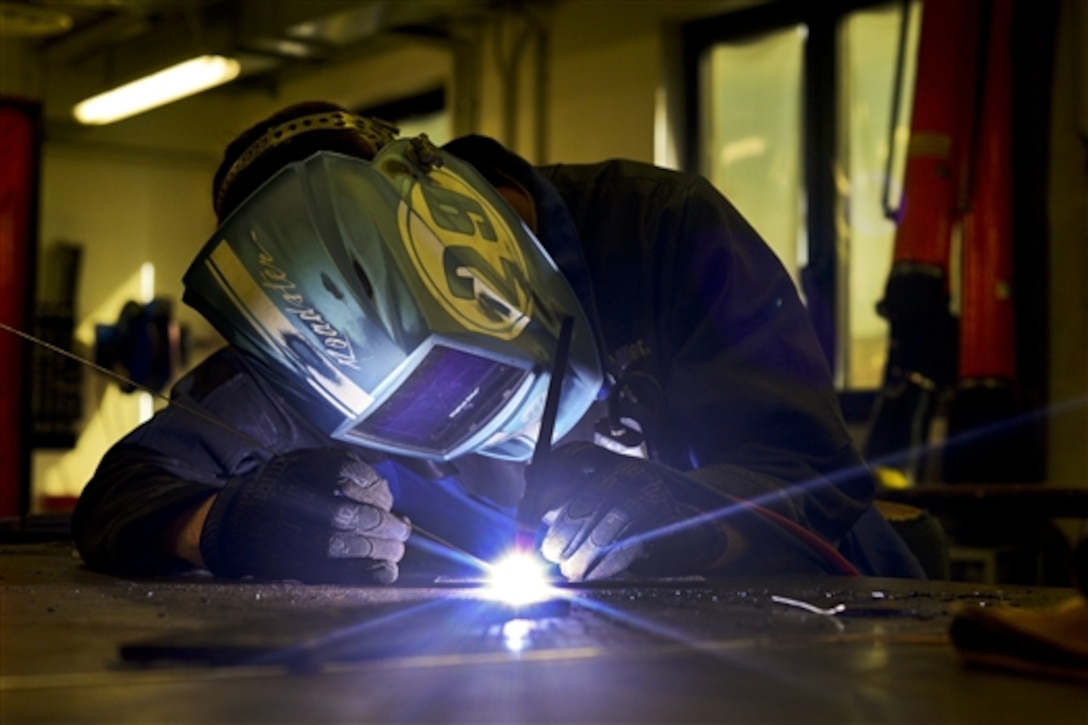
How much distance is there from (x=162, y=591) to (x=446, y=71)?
264 inches

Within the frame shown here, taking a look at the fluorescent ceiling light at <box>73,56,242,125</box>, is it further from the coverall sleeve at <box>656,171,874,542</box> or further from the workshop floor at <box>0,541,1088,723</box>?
the workshop floor at <box>0,541,1088,723</box>

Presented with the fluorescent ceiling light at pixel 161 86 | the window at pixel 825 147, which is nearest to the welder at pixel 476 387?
the window at pixel 825 147

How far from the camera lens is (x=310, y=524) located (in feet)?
4.23

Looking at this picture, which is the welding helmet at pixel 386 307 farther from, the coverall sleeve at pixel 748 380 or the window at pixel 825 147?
the window at pixel 825 147

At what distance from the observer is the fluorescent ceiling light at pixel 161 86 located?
6.84m

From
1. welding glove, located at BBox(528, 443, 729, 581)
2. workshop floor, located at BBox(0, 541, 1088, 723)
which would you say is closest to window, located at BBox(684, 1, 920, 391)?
welding glove, located at BBox(528, 443, 729, 581)

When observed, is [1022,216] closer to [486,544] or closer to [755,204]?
[755,204]

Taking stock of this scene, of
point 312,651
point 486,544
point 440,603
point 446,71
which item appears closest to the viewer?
point 312,651

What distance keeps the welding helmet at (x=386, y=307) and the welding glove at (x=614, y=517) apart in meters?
0.06

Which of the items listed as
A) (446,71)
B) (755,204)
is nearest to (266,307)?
(755,204)

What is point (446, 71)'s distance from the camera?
25.2ft

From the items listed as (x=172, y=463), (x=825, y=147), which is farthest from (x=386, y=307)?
(x=825, y=147)

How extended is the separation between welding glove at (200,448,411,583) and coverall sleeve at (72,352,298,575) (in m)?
0.08

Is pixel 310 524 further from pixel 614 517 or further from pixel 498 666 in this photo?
pixel 498 666
